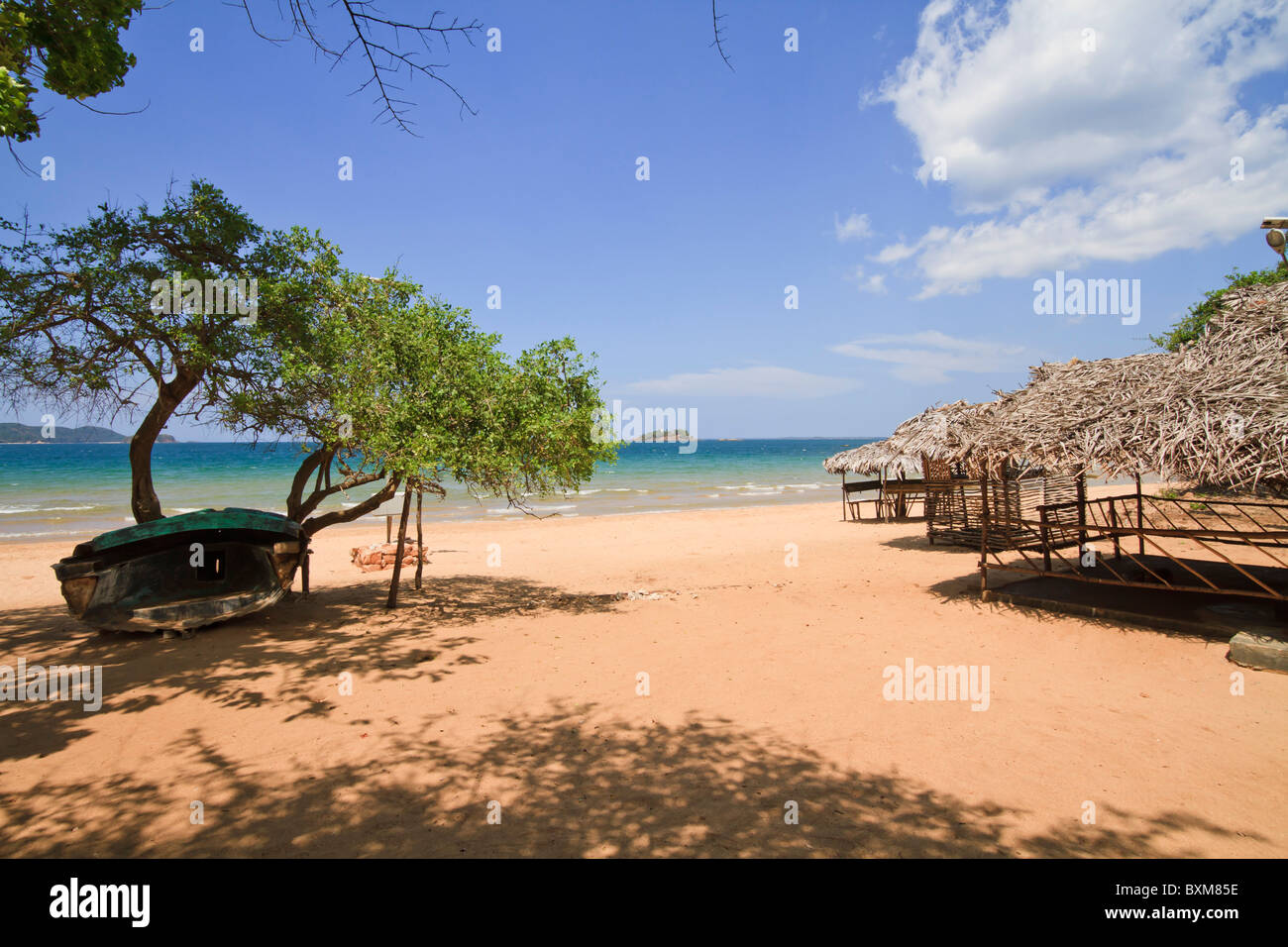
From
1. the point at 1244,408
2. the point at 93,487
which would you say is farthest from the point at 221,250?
the point at 93,487

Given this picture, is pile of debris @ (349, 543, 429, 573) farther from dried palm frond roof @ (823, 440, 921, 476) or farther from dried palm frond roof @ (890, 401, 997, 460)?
dried palm frond roof @ (823, 440, 921, 476)

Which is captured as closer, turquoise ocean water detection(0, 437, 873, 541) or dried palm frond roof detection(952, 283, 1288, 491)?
dried palm frond roof detection(952, 283, 1288, 491)

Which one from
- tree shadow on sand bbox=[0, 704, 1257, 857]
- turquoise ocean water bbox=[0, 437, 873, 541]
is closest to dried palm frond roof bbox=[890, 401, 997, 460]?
tree shadow on sand bbox=[0, 704, 1257, 857]

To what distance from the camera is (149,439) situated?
28.2 feet

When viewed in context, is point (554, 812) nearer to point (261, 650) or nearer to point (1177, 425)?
point (261, 650)

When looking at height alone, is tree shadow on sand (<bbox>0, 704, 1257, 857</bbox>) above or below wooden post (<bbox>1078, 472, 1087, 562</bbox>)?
below

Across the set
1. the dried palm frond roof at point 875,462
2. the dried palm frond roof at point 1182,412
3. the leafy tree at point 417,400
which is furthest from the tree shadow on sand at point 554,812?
the dried palm frond roof at point 875,462

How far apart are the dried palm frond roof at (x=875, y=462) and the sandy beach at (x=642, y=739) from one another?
32.8 ft

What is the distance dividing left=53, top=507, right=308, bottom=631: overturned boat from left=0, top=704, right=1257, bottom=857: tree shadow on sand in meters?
3.81

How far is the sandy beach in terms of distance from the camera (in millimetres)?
3615

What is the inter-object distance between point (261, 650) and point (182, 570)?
11.0 feet

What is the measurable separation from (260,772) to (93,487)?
46.9 metres

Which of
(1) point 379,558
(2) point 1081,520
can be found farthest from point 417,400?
(2) point 1081,520
